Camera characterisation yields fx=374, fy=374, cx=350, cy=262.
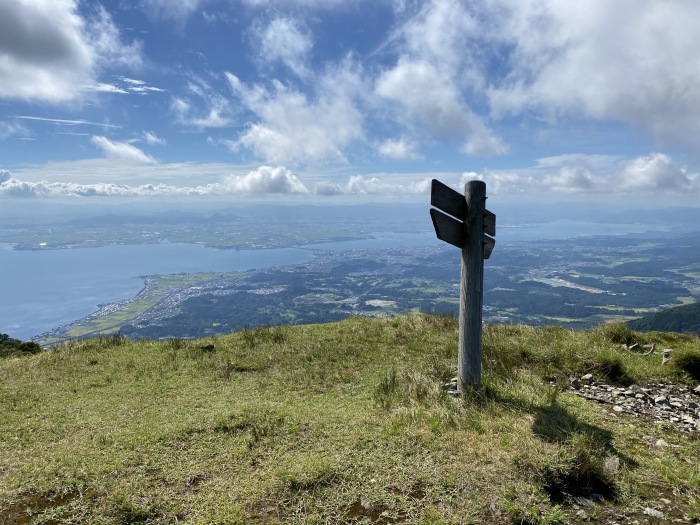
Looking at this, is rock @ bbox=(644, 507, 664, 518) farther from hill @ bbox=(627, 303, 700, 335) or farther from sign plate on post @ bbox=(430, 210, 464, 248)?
hill @ bbox=(627, 303, 700, 335)

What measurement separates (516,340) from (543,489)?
6392 millimetres

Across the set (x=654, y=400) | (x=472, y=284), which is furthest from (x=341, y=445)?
→ (x=654, y=400)

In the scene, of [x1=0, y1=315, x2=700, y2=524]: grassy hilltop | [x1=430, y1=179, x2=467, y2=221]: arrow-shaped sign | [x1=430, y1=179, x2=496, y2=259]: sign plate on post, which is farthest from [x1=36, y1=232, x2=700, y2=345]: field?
[x1=430, y1=179, x2=467, y2=221]: arrow-shaped sign

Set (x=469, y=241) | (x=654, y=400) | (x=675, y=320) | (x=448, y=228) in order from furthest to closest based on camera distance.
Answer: (x=675, y=320) < (x=654, y=400) < (x=469, y=241) < (x=448, y=228)

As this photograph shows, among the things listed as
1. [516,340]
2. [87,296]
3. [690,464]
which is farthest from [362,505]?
[87,296]

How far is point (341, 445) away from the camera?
5.02 m

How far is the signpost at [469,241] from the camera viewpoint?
18.8ft

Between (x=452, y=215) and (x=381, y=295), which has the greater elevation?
(x=452, y=215)

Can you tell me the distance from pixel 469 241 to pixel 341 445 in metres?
3.60

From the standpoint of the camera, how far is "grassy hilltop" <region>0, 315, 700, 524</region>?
3836 mm

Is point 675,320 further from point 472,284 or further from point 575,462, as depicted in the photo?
point 575,462

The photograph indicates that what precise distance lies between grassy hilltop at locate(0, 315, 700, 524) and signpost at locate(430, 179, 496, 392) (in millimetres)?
719

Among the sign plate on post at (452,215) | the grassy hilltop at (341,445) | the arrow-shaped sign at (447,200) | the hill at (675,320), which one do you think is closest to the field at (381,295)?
the hill at (675,320)

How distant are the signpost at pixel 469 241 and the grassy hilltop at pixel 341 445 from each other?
719 mm
